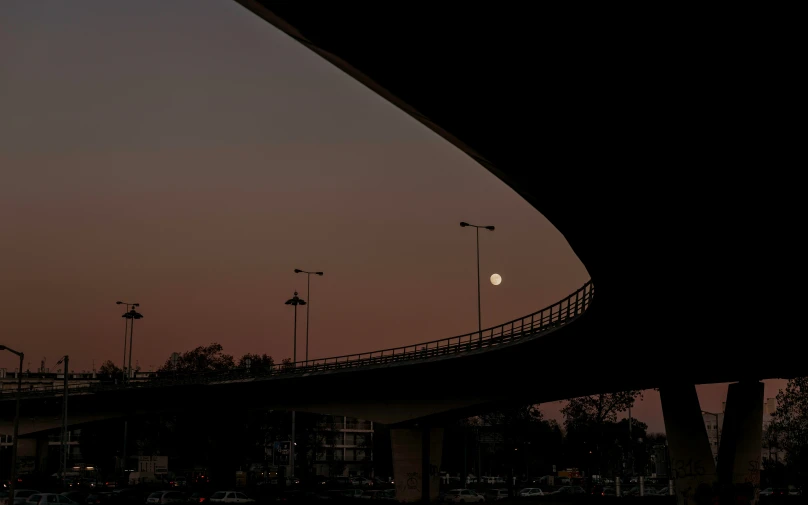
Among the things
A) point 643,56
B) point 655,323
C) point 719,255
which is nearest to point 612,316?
point 655,323

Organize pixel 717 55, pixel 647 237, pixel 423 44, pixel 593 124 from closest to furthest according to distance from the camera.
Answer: pixel 423 44 < pixel 717 55 < pixel 593 124 < pixel 647 237

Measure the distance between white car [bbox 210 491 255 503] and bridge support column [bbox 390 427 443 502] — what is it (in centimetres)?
1435

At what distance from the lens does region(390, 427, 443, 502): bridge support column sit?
74500 millimetres

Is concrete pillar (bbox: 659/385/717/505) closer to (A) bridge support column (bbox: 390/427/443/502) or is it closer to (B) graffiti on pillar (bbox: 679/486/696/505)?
(B) graffiti on pillar (bbox: 679/486/696/505)

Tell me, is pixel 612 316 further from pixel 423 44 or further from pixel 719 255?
pixel 423 44

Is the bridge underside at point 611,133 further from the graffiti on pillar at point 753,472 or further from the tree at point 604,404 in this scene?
the tree at point 604,404

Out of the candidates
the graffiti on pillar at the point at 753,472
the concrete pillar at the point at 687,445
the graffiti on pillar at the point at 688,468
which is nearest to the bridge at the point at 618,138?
the concrete pillar at the point at 687,445

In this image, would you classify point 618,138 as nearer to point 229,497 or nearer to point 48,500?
point 48,500

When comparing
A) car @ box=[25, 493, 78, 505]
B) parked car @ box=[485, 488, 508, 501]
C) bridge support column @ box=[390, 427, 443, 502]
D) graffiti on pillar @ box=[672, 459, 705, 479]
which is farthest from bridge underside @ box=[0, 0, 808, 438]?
parked car @ box=[485, 488, 508, 501]

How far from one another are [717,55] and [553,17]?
3.01m

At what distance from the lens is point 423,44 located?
41.8 feet

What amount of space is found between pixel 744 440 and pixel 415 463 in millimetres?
29780

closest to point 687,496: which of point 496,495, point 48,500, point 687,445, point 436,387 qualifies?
point 687,445

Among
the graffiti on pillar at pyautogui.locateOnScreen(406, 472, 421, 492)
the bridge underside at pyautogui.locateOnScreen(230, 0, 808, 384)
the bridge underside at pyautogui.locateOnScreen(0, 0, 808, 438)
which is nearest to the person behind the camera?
the bridge underside at pyautogui.locateOnScreen(230, 0, 808, 384)
